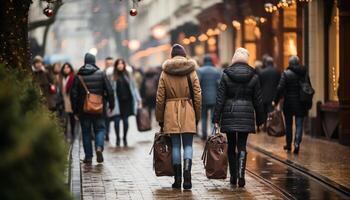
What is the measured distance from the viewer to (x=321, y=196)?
11680mm

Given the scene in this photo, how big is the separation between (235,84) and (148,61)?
76229 millimetres

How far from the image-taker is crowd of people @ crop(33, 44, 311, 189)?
40.2 feet

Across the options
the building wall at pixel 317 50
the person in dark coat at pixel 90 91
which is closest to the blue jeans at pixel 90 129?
the person in dark coat at pixel 90 91

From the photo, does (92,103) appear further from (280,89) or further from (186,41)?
(186,41)

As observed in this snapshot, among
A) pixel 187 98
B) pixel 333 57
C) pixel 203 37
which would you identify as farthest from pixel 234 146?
pixel 203 37

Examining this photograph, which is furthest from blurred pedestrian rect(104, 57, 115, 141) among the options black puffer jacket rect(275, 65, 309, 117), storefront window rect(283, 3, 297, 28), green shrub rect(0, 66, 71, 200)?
green shrub rect(0, 66, 71, 200)

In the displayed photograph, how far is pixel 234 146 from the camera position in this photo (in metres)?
12.7

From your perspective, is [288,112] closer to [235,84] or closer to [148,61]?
[235,84]

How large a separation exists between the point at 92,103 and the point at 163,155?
341 cm

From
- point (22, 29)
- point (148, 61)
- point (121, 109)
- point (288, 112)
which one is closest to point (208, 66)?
point (121, 109)

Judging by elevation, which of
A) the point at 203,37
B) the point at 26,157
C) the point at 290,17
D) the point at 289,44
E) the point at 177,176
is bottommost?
the point at 177,176

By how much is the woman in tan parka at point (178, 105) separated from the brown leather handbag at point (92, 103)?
330 centimetres

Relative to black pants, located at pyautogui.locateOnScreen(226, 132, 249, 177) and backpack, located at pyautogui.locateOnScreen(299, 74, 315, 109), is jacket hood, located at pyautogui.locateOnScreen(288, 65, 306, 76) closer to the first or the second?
backpack, located at pyautogui.locateOnScreen(299, 74, 315, 109)

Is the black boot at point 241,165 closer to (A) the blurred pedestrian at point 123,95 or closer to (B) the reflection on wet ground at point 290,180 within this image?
(B) the reflection on wet ground at point 290,180
